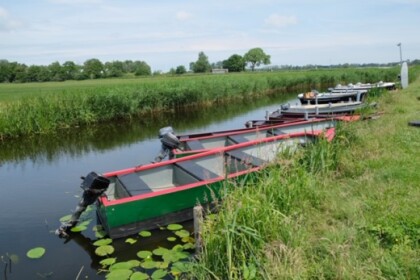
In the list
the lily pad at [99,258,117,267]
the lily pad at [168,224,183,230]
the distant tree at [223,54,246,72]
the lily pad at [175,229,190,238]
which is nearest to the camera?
the lily pad at [99,258,117,267]

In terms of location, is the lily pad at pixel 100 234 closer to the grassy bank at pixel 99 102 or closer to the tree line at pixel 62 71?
the grassy bank at pixel 99 102

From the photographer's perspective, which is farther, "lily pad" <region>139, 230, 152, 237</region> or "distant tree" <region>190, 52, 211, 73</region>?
"distant tree" <region>190, 52, 211, 73</region>

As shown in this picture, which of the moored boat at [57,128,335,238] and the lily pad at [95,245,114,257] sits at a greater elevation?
the moored boat at [57,128,335,238]

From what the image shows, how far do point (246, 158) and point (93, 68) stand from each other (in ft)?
244

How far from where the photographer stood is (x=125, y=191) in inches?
252

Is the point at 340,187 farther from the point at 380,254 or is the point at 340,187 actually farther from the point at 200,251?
the point at 200,251

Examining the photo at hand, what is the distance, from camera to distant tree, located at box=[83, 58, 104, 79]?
242 feet

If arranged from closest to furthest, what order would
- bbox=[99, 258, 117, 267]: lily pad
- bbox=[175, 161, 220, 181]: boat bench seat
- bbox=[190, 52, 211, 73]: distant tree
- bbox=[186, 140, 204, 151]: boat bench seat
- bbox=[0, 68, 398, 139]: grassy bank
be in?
bbox=[99, 258, 117, 267]: lily pad
bbox=[175, 161, 220, 181]: boat bench seat
bbox=[186, 140, 204, 151]: boat bench seat
bbox=[0, 68, 398, 139]: grassy bank
bbox=[190, 52, 211, 73]: distant tree

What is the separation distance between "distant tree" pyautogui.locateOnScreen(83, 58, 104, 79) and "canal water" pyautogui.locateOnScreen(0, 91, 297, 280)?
57.2 meters

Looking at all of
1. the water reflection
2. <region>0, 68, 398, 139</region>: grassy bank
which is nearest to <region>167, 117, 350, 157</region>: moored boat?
the water reflection

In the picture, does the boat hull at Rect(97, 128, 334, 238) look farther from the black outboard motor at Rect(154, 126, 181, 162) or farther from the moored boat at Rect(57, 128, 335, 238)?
the black outboard motor at Rect(154, 126, 181, 162)

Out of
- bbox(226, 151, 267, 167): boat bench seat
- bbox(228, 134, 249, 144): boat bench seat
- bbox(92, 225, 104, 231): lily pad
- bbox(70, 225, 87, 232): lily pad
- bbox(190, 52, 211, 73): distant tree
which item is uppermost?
bbox(190, 52, 211, 73): distant tree

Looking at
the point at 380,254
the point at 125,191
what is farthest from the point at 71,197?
the point at 380,254

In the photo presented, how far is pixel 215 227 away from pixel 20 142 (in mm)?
13298
